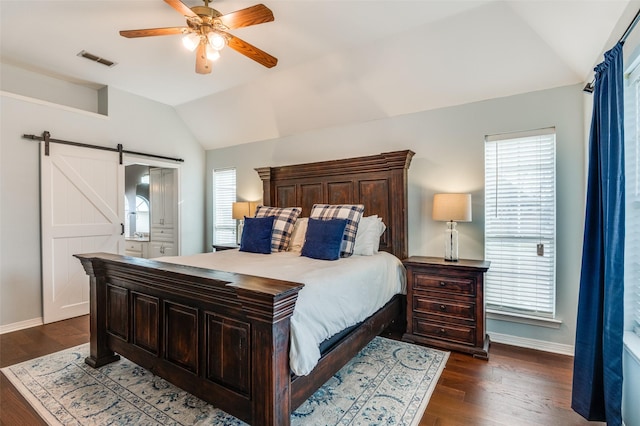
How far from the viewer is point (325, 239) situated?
294cm

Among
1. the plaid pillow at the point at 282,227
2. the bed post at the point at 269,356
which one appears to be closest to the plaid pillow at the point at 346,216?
the plaid pillow at the point at 282,227

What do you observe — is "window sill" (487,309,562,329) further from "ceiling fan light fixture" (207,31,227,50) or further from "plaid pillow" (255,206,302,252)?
"ceiling fan light fixture" (207,31,227,50)

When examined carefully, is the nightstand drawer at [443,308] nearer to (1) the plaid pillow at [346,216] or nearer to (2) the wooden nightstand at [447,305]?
(2) the wooden nightstand at [447,305]

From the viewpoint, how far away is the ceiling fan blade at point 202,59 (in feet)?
7.69

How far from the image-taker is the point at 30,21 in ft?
9.18

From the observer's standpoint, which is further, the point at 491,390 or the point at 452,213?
the point at 452,213

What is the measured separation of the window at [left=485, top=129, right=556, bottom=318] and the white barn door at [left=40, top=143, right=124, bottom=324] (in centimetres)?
459

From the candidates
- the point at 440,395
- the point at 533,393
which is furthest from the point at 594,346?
the point at 440,395

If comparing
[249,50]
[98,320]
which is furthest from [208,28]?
[98,320]

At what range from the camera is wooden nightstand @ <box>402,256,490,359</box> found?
2727 mm

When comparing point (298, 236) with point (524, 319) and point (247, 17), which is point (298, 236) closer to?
point (247, 17)

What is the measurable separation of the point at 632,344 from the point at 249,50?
3124mm

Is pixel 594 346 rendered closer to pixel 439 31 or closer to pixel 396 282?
pixel 396 282

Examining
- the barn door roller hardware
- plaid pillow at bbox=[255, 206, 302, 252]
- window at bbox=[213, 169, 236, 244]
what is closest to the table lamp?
plaid pillow at bbox=[255, 206, 302, 252]
